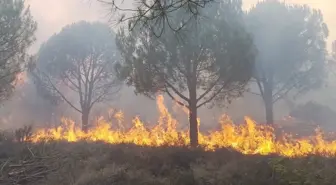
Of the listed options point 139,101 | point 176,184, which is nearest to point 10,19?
point 176,184

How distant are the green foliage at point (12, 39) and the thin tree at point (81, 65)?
6.27 metres

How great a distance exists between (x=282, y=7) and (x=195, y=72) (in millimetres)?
16487

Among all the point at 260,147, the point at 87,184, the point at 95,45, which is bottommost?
the point at 87,184

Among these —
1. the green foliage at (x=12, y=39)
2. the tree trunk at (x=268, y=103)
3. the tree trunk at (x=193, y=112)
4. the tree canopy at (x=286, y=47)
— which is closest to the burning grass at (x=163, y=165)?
the tree trunk at (x=193, y=112)

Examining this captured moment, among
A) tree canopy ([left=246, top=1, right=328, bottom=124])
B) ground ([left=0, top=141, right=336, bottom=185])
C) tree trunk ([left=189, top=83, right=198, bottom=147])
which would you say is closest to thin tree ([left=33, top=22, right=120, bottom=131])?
tree canopy ([left=246, top=1, right=328, bottom=124])

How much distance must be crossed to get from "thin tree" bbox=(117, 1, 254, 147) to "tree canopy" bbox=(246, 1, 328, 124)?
10.5 metres

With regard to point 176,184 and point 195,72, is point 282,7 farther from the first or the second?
point 176,184

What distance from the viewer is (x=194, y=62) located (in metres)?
14.7

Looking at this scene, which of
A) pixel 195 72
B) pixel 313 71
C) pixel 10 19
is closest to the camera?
pixel 195 72

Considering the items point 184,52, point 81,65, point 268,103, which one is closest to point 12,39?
point 81,65

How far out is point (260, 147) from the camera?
13.2 m

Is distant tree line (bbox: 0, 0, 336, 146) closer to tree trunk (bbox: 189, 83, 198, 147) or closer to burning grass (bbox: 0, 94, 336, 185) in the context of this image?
tree trunk (bbox: 189, 83, 198, 147)

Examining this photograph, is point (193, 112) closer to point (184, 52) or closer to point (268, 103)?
point (184, 52)

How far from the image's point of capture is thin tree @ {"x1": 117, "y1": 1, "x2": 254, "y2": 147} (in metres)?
14.5
